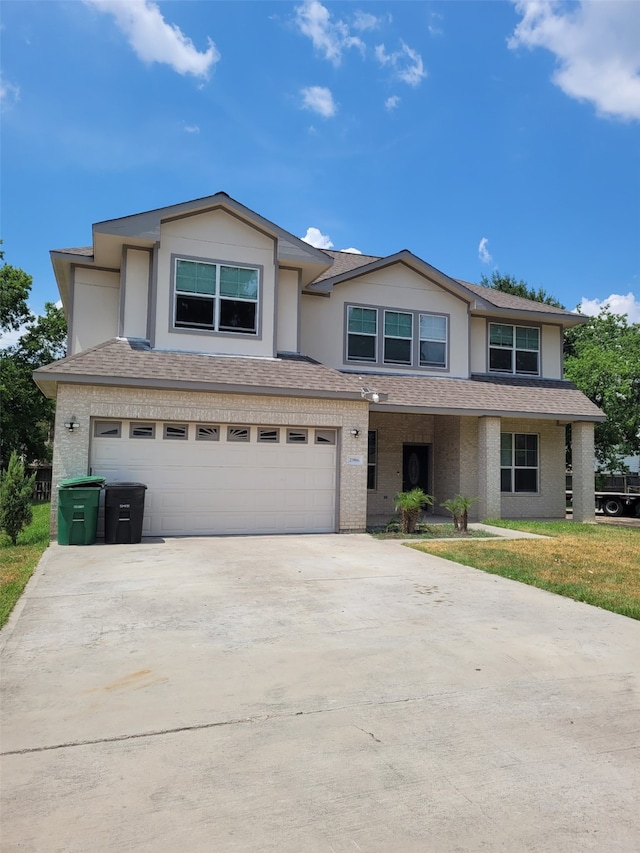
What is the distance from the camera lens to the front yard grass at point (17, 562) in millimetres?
6953

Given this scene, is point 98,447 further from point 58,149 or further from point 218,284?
point 58,149

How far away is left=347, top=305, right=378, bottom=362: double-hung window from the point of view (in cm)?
1673

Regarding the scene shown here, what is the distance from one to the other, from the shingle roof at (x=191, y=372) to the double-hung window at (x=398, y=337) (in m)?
3.24

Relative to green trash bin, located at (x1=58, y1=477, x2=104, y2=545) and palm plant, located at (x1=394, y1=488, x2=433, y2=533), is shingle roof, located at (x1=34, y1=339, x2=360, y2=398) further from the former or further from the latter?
palm plant, located at (x1=394, y1=488, x2=433, y2=533)

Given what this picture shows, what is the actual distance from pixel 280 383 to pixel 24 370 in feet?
73.1

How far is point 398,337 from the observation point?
17.1m

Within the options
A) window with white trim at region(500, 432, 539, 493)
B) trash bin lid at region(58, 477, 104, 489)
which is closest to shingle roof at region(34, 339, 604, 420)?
window with white trim at region(500, 432, 539, 493)

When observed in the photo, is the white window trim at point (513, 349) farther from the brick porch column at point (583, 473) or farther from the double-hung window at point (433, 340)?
the brick porch column at point (583, 473)

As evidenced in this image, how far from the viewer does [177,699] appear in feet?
14.0

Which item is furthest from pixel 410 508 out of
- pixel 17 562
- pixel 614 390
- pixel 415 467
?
pixel 614 390

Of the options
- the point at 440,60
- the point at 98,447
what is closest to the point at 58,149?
the point at 98,447

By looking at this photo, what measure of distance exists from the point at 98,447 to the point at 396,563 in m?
6.41

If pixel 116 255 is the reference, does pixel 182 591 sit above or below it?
below

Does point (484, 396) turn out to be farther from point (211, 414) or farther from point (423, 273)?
point (211, 414)
